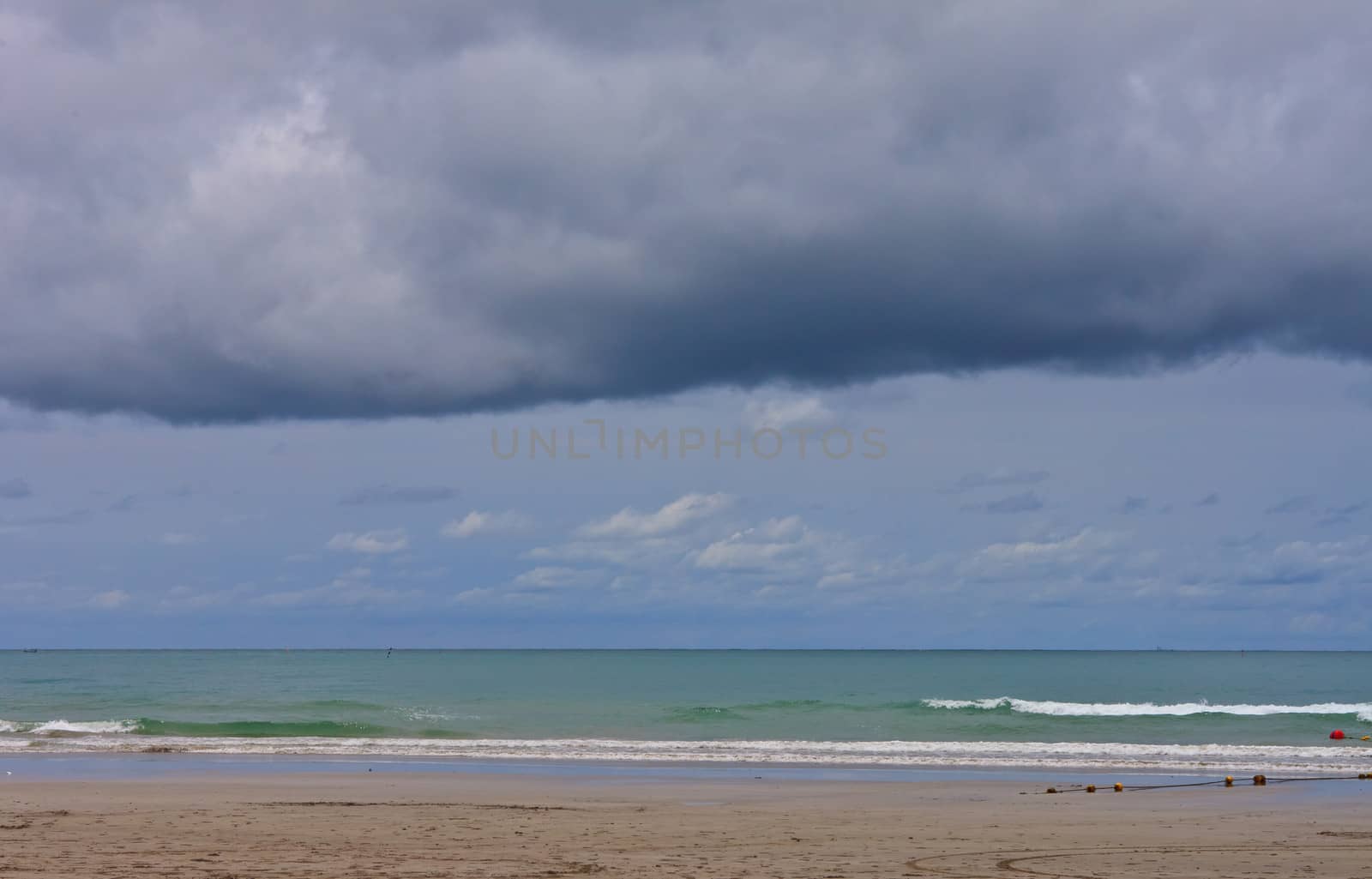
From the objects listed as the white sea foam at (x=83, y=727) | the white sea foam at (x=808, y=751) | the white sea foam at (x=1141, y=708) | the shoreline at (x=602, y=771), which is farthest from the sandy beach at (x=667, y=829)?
the white sea foam at (x=1141, y=708)

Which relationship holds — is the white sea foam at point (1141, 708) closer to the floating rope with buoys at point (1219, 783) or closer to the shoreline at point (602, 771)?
the floating rope with buoys at point (1219, 783)

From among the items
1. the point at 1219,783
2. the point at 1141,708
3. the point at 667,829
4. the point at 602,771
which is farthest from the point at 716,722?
the point at 667,829

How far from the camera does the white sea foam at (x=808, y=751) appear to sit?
33.0m

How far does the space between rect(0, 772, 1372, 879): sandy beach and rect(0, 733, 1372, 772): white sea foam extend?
5503mm

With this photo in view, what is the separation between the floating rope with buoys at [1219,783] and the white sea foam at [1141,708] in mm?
25126

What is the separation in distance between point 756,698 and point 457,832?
5726cm

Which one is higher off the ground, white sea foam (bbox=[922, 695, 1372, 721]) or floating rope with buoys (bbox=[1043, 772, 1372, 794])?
floating rope with buoys (bbox=[1043, 772, 1372, 794])

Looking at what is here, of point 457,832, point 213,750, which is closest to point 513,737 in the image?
point 213,750

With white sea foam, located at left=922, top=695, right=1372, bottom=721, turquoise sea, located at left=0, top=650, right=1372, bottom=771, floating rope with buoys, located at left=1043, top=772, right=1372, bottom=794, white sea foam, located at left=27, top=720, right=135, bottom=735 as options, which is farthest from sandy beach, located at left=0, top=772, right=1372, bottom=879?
white sea foam, located at left=922, top=695, right=1372, bottom=721

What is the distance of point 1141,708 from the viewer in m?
61.1

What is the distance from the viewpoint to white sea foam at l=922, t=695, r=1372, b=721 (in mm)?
55938

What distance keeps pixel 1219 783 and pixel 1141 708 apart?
35.8m

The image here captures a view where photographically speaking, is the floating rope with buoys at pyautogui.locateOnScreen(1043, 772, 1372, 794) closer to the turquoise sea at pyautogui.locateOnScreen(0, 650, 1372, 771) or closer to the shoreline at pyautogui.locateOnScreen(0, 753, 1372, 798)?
the shoreline at pyautogui.locateOnScreen(0, 753, 1372, 798)

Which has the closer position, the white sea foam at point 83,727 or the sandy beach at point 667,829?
the sandy beach at point 667,829
